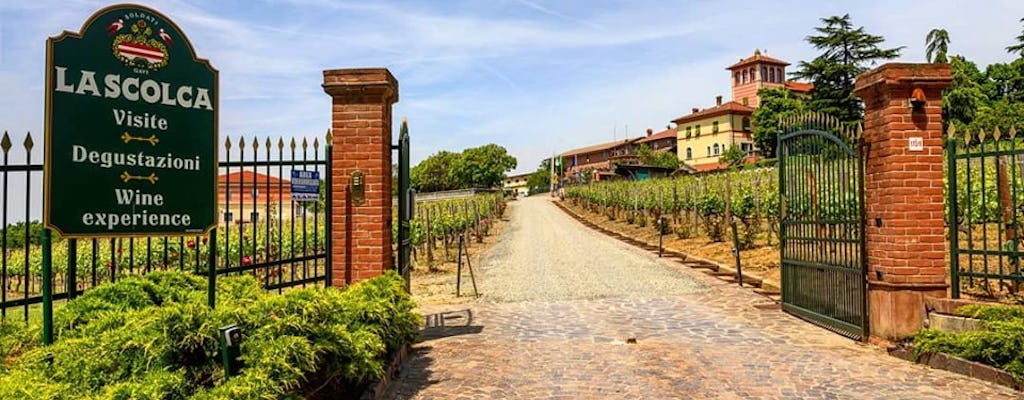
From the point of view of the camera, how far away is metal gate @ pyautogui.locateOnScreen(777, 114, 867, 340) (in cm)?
650

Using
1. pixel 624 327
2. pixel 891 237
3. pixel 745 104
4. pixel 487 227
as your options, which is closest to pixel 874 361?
pixel 891 237

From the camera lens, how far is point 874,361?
18.5 feet

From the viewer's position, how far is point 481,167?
83750mm

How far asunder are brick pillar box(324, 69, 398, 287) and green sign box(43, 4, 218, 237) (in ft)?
5.84

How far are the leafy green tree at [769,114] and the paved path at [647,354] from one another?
140 feet

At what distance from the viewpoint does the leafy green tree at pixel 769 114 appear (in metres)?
49.4

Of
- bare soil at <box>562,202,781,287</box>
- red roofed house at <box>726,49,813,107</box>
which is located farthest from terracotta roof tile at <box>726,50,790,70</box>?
bare soil at <box>562,202,781,287</box>

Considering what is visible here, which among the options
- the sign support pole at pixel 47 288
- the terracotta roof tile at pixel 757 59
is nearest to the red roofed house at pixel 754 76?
the terracotta roof tile at pixel 757 59

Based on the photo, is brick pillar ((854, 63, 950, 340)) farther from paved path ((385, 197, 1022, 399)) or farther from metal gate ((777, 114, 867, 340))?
paved path ((385, 197, 1022, 399))

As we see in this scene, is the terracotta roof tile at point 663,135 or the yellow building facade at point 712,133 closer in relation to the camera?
the yellow building facade at point 712,133

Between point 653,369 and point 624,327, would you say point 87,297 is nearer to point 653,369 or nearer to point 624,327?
point 653,369

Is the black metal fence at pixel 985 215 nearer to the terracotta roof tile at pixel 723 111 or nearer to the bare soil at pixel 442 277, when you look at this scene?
the bare soil at pixel 442 277

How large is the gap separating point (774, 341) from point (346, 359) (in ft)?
14.4

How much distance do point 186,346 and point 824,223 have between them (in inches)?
242
